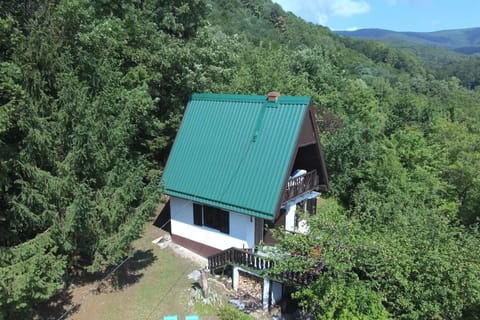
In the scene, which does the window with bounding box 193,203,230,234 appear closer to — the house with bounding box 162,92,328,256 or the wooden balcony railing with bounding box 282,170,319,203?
the house with bounding box 162,92,328,256

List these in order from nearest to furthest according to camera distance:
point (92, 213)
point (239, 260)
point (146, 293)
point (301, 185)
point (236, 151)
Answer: point (92, 213) < point (146, 293) < point (239, 260) < point (236, 151) < point (301, 185)

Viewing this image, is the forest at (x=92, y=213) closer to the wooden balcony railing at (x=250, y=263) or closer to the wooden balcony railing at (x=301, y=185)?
the wooden balcony railing at (x=250, y=263)

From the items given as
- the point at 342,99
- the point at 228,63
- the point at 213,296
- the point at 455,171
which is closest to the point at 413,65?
the point at 342,99

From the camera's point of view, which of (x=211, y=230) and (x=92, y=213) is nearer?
(x=92, y=213)

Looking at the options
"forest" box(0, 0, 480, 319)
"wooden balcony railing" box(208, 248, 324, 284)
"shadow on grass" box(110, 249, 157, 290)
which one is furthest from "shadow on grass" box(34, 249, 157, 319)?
"wooden balcony railing" box(208, 248, 324, 284)

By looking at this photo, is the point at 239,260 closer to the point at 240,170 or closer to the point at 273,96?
the point at 240,170

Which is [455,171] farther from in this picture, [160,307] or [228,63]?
[160,307]

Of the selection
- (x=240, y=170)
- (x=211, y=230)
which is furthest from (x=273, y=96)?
(x=211, y=230)
